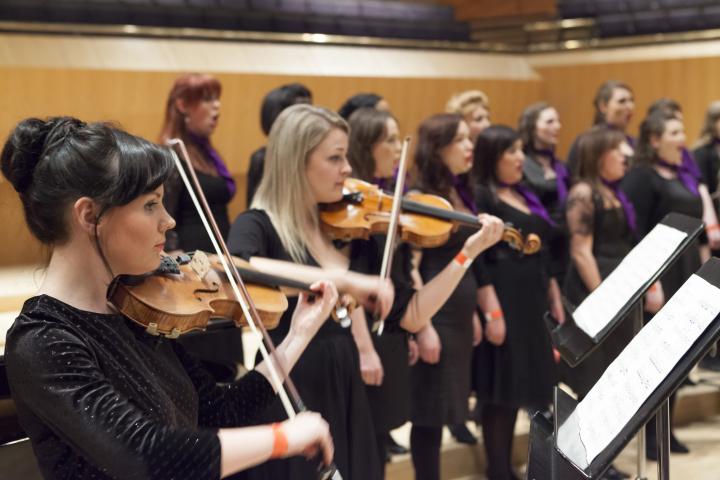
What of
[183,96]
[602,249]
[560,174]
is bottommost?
[602,249]

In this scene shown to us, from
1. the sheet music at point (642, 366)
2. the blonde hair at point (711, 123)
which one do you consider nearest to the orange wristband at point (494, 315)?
the sheet music at point (642, 366)

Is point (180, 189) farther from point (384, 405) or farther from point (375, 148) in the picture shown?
point (384, 405)

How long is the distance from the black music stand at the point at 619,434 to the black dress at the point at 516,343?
1408 mm

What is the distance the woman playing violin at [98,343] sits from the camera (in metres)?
1.23

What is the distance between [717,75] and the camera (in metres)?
6.02

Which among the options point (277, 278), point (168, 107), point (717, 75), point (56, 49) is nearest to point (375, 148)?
point (168, 107)

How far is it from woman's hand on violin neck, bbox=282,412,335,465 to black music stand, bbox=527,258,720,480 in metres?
0.37

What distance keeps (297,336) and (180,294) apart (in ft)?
0.81

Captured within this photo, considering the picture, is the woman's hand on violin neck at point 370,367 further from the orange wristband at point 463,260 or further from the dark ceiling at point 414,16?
the dark ceiling at point 414,16

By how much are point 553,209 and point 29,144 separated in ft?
9.94

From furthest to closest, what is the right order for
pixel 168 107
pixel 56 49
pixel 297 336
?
pixel 56 49, pixel 168 107, pixel 297 336

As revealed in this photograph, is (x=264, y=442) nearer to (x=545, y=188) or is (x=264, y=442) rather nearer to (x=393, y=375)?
(x=393, y=375)

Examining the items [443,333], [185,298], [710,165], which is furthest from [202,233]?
[710,165]

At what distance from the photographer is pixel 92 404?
122 centimetres
